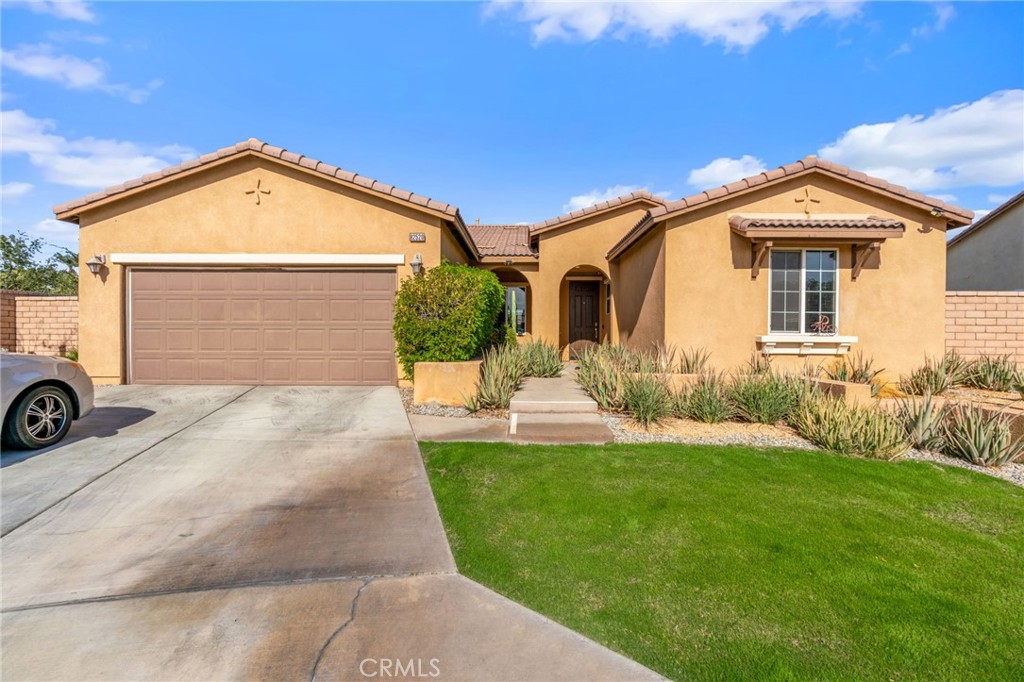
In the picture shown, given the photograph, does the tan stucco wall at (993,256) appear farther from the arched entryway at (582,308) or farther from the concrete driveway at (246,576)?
the concrete driveway at (246,576)

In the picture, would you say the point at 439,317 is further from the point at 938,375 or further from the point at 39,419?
the point at 938,375

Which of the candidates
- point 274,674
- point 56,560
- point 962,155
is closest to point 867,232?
point 274,674

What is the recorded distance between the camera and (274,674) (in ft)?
8.08

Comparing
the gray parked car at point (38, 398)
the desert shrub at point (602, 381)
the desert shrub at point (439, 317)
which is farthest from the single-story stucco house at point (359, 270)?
the gray parked car at point (38, 398)

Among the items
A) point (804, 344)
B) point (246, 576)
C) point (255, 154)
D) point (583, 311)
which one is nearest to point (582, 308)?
point (583, 311)

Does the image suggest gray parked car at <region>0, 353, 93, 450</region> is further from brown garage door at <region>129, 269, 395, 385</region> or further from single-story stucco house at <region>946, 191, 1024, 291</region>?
single-story stucco house at <region>946, 191, 1024, 291</region>

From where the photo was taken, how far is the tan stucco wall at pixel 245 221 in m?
10.3

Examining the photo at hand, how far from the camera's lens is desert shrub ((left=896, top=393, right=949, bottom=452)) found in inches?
264

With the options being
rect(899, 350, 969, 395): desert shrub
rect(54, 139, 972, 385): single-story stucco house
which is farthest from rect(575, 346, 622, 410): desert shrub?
rect(899, 350, 969, 395): desert shrub

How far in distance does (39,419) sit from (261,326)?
4.64 meters

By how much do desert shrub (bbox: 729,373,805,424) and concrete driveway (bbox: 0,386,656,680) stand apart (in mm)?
5212

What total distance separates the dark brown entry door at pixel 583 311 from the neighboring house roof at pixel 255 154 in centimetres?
795

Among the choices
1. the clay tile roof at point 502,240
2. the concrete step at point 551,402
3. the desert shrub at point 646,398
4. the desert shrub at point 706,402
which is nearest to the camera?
the desert shrub at point 646,398
